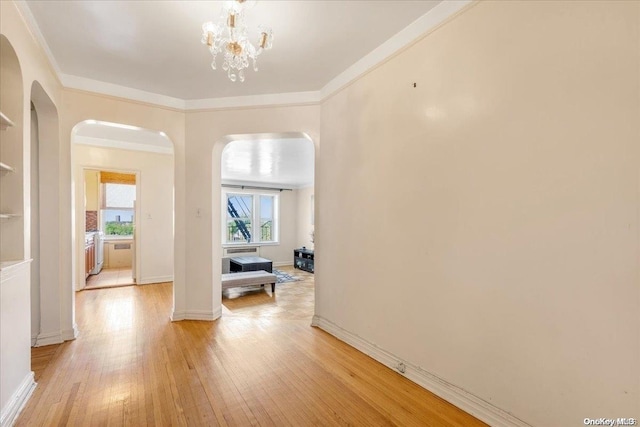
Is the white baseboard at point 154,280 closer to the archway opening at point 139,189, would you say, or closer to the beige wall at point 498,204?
the archway opening at point 139,189

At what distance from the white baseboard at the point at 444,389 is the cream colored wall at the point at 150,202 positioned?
13.8 feet

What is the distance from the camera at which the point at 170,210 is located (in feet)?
18.5

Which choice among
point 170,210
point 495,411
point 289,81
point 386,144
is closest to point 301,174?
point 170,210

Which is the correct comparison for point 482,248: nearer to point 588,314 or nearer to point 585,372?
point 588,314

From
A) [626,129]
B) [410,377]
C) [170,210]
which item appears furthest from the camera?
[170,210]

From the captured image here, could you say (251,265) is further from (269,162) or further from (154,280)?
(269,162)

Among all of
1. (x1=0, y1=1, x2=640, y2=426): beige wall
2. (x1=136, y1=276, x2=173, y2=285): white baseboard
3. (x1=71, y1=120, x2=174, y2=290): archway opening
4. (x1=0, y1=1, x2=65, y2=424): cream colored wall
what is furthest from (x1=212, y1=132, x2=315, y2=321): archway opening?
(x1=0, y1=1, x2=640, y2=426): beige wall

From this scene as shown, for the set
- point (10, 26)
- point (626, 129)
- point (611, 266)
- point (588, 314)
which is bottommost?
point (588, 314)

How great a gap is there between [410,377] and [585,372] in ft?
3.70

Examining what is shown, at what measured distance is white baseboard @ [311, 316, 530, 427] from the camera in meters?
1.67

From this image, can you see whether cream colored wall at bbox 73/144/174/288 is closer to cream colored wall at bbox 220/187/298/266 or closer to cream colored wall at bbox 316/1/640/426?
cream colored wall at bbox 220/187/298/266

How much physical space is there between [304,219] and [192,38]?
7268mm

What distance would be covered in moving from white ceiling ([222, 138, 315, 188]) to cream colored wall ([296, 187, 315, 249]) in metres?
0.31

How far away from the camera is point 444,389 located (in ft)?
6.45
